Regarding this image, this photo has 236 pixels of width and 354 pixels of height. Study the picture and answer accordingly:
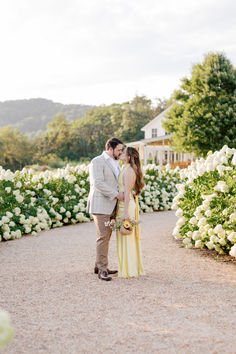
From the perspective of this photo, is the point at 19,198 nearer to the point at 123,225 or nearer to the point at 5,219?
the point at 5,219

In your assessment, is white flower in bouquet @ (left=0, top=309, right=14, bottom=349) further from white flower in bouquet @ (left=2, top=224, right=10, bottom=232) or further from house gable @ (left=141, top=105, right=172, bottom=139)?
house gable @ (left=141, top=105, right=172, bottom=139)

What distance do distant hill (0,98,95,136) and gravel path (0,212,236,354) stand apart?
101m

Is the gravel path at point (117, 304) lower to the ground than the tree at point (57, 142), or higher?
lower

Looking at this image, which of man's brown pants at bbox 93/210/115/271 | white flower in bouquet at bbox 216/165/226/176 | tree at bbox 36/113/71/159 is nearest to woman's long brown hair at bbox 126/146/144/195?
man's brown pants at bbox 93/210/115/271

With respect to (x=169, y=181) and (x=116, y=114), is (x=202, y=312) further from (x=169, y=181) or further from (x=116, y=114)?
(x=116, y=114)

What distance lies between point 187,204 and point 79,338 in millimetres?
4434

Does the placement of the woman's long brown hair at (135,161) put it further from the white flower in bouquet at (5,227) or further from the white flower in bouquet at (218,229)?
the white flower in bouquet at (5,227)

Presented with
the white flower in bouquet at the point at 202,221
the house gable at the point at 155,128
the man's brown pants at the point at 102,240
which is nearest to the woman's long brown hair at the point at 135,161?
the man's brown pants at the point at 102,240

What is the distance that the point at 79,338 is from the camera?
3.14 meters

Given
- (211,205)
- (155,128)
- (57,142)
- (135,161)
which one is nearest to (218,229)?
(211,205)

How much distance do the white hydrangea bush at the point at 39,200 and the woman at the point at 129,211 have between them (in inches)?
141

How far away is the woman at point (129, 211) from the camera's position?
495cm

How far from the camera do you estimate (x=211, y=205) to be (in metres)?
6.18

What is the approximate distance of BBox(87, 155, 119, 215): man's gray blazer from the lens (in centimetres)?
493
